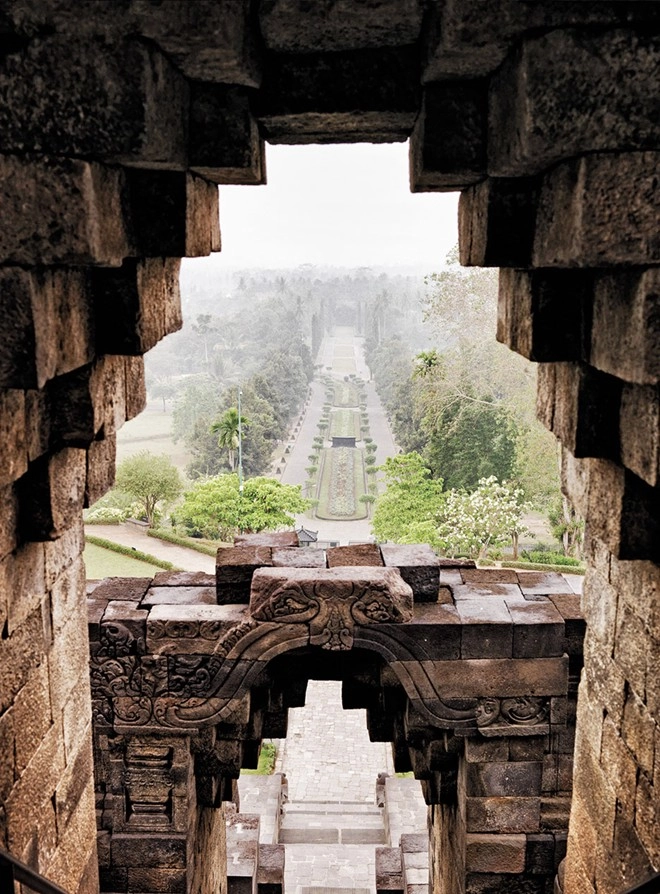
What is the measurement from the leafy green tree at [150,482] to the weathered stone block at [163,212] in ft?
73.1

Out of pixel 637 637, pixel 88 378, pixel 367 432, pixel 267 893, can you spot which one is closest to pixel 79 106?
pixel 88 378

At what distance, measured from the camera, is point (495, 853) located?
7.22 m

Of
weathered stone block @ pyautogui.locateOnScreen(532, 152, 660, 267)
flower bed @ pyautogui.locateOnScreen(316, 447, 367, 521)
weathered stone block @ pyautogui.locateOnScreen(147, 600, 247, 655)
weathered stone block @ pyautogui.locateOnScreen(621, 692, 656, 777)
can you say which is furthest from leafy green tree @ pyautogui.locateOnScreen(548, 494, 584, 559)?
weathered stone block @ pyautogui.locateOnScreen(532, 152, 660, 267)

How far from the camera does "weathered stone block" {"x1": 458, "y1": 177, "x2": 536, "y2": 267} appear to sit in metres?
2.56

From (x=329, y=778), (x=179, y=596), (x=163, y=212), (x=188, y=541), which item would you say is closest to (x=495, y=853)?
(x=179, y=596)

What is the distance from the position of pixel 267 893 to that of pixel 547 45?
10.7 m

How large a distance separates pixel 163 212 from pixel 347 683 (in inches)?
236

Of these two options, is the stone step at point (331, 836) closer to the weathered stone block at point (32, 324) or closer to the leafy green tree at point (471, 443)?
the leafy green tree at point (471, 443)

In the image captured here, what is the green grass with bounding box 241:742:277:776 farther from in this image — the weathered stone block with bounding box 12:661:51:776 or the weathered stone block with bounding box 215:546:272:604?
the weathered stone block with bounding box 12:661:51:776

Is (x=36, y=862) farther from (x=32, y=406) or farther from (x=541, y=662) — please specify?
(x=541, y=662)

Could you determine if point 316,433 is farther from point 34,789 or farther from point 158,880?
point 34,789

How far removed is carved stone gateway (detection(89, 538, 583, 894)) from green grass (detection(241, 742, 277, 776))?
269 inches

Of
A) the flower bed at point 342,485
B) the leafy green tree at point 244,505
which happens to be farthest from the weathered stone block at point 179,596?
the flower bed at point 342,485

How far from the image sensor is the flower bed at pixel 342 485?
30180 mm
